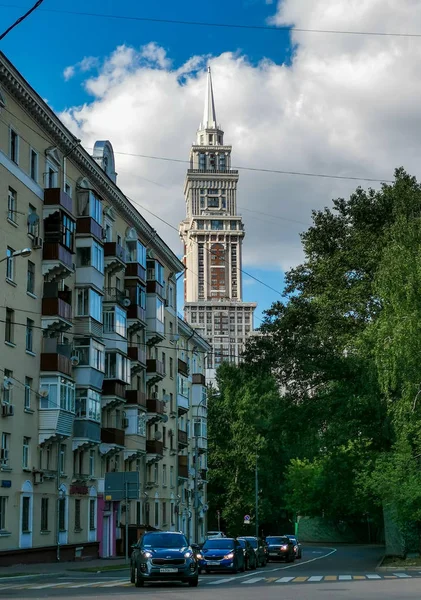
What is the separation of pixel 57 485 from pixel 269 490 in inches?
2285

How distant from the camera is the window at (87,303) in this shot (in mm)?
46031

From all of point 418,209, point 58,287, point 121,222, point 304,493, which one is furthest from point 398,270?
point 304,493

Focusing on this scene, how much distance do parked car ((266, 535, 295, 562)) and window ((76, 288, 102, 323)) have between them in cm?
1611

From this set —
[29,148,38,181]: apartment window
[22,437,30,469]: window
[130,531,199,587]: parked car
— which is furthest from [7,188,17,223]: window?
[130,531,199,587]: parked car

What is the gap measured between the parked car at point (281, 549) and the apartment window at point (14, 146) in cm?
2518

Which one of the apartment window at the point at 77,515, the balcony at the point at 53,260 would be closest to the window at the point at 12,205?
the balcony at the point at 53,260

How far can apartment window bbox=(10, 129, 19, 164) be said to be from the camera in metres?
39.0

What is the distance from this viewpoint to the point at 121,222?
55.4 m

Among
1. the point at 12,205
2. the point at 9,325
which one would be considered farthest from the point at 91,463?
the point at 12,205

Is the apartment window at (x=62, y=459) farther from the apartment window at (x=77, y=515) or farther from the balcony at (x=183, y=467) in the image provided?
the balcony at (x=183, y=467)

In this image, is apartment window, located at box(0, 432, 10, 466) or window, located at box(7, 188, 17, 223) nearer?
apartment window, located at box(0, 432, 10, 466)

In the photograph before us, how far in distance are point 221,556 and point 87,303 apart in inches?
647

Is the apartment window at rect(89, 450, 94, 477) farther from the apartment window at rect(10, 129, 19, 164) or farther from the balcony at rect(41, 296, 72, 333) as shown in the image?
the apartment window at rect(10, 129, 19, 164)

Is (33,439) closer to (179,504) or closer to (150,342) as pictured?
(150,342)
